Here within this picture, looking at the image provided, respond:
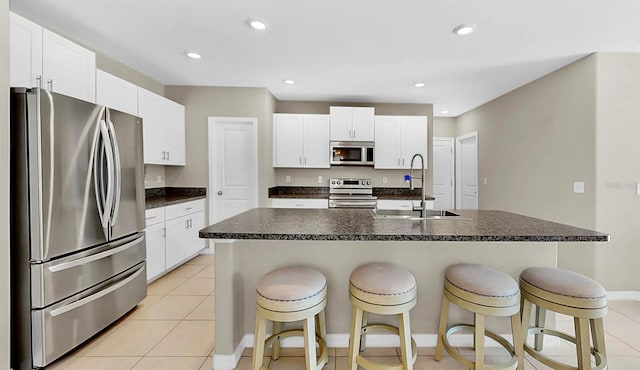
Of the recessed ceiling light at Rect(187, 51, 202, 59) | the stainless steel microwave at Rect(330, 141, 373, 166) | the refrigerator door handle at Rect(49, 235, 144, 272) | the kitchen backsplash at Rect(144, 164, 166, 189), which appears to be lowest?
the refrigerator door handle at Rect(49, 235, 144, 272)

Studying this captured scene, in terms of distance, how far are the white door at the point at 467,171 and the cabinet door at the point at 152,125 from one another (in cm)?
515

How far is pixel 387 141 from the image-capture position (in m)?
4.70

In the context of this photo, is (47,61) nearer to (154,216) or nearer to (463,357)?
(154,216)

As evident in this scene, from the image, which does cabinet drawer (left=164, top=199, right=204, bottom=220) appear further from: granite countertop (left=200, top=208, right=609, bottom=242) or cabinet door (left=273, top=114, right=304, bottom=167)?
granite countertop (left=200, top=208, right=609, bottom=242)

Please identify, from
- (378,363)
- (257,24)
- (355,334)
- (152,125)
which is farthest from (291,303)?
(152,125)

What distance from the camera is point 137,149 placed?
Result: 2.52 metres

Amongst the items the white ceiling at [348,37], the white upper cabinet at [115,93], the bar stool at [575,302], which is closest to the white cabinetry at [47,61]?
the white upper cabinet at [115,93]

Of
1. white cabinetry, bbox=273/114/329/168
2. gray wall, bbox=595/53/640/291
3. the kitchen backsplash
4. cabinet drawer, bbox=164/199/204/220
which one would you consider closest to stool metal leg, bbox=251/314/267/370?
cabinet drawer, bbox=164/199/204/220

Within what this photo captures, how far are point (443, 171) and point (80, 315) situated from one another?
620cm

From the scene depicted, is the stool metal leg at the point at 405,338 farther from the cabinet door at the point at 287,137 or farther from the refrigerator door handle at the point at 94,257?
the cabinet door at the point at 287,137

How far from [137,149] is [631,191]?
15.6ft

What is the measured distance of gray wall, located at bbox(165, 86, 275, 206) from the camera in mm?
4219

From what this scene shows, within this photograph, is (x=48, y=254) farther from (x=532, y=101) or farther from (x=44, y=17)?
(x=532, y=101)

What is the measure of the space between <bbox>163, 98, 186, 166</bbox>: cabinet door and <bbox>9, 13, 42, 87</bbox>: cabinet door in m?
1.70
